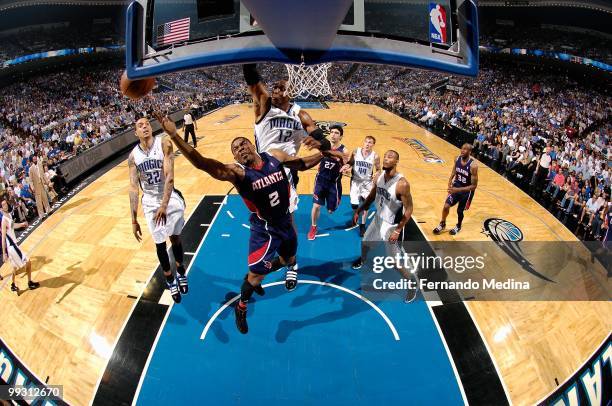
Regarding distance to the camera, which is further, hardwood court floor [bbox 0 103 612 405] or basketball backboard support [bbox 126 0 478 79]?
hardwood court floor [bbox 0 103 612 405]

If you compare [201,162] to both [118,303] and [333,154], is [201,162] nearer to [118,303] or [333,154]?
[333,154]

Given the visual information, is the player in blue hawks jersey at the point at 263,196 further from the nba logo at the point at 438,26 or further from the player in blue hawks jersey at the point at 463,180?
the player in blue hawks jersey at the point at 463,180

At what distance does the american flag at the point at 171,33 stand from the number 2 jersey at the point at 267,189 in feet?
4.59

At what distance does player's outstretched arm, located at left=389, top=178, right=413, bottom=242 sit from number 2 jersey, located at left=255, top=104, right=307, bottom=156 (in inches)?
61.4

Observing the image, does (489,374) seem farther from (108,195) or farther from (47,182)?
(47,182)

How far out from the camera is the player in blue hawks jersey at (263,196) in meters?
3.62

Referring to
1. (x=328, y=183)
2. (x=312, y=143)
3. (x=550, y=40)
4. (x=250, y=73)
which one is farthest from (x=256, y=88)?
(x=550, y=40)

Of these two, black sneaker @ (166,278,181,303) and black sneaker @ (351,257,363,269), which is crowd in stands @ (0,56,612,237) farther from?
black sneaker @ (351,257,363,269)

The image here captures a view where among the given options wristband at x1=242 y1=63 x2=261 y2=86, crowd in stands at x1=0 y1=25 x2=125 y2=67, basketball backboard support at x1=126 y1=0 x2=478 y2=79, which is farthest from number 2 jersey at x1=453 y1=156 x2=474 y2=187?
crowd in stands at x1=0 y1=25 x2=125 y2=67

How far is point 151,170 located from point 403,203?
335cm

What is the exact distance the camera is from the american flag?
2.56 meters

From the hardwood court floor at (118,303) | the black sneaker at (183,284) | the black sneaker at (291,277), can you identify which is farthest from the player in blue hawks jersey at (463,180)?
the black sneaker at (183,284)

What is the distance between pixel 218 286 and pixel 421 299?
3112 millimetres

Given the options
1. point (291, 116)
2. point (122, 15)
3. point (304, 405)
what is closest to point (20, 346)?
point (304, 405)
